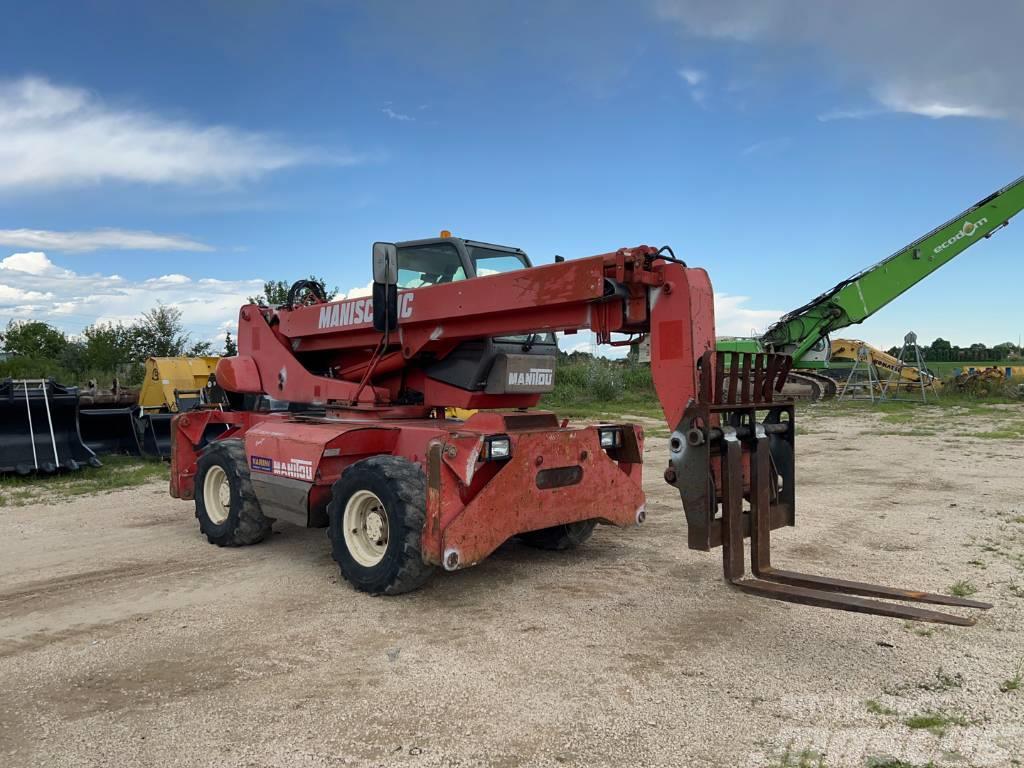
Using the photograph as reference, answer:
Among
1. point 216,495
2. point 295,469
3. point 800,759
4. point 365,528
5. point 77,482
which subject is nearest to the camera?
point 800,759

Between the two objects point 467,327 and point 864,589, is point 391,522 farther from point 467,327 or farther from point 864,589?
point 864,589

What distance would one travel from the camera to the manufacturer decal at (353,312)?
633cm

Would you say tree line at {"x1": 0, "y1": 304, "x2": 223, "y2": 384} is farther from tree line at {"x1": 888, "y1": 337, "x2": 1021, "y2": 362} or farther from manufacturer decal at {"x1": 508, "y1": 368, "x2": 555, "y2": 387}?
tree line at {"x1": 888, "y1": 337, "x2": 1021, "y2": 362}

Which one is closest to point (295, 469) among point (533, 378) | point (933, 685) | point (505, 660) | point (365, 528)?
point (365, 528)

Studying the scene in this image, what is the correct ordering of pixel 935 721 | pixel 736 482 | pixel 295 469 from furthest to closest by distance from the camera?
pixel 295 469 < pixel 736 482 < pixel 935 721

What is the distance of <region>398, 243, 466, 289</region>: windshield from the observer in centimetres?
661

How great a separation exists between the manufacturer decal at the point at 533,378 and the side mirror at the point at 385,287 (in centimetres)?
106

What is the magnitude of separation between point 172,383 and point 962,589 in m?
12.7

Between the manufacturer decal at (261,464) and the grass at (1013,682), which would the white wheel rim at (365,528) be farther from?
the grass at (1013,682)

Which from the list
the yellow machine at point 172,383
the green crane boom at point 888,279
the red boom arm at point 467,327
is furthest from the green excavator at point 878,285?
the red boom arm at point 467,327

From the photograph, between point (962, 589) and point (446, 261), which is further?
point (446, 261)

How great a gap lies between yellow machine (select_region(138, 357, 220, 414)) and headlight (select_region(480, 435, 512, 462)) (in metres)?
9.80

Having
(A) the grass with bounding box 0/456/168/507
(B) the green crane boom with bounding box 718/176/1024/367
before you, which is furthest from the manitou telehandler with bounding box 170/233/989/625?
(B) the green crane boom with bounding box 718/176/1024/367

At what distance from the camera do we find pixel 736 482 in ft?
14.4
